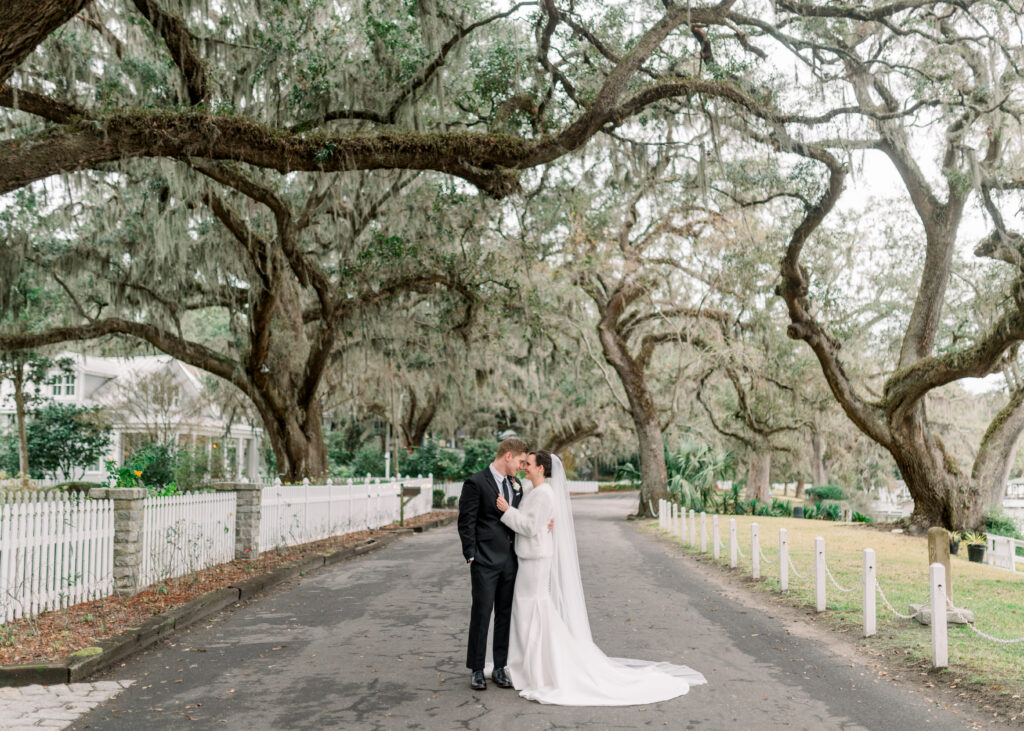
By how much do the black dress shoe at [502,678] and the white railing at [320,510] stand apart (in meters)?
8.34

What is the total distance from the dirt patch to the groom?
329 centimetres

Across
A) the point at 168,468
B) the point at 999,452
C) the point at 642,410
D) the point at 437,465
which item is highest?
the point at 642,410

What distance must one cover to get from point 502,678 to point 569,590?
825 mm

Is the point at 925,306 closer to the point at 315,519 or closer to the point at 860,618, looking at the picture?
the point at 860,618

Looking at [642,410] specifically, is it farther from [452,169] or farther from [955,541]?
[452,169]

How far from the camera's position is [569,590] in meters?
6.59

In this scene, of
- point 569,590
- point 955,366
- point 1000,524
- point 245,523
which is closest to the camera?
point 569,590

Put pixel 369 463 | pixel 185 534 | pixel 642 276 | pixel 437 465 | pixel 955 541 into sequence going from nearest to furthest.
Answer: pixel 185 534 → pixel 955 541 → pixel 642 276 → pixel 369 463 → pixel 437 465

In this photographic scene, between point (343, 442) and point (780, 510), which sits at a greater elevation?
point (343, 442)

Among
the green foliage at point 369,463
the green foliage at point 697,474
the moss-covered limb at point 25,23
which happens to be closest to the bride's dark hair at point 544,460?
the moss-covered limb at point 25,23

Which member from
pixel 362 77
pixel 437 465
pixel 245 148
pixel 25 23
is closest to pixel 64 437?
pixel 437 465

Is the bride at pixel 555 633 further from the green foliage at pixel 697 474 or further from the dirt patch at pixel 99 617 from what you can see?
the green foliage at pixel 697 474

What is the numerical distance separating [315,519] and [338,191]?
6462mm

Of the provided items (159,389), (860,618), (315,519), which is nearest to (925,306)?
(860,618)
